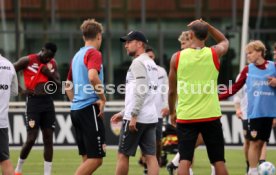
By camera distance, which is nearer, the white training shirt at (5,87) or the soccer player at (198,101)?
the soccer player at (198,101)

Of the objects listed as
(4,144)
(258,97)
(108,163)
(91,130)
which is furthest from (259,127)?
(108,163)

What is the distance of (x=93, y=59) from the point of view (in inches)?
466

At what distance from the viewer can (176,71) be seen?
37.4ft

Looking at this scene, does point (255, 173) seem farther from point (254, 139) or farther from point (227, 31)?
point (227, 31)

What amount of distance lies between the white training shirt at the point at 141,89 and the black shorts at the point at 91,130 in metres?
0.54

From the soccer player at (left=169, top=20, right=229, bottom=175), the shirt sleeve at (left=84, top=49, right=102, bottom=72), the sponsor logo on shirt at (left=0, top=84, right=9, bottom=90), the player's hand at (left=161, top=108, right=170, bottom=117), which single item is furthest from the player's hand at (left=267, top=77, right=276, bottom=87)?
the sponsor logo on shirt at (left=0, top=84, right=9, bottom=90)

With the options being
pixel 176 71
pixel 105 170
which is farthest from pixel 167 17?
pixel 176 71

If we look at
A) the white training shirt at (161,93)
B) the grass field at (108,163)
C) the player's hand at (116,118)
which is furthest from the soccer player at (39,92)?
the player's hand at (116,118)

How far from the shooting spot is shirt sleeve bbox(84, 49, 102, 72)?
1180 cm

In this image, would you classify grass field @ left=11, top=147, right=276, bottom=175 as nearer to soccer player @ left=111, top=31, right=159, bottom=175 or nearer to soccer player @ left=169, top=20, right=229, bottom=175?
soccer player @ left=111, top=31, right=159, bottom=175

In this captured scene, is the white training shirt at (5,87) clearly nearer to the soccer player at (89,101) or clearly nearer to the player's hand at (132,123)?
the soccer player at (89,101)

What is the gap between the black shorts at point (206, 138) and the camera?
37.1ft

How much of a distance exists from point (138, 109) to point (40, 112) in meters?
3.71

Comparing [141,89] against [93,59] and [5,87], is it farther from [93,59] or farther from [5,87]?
[5,87]
